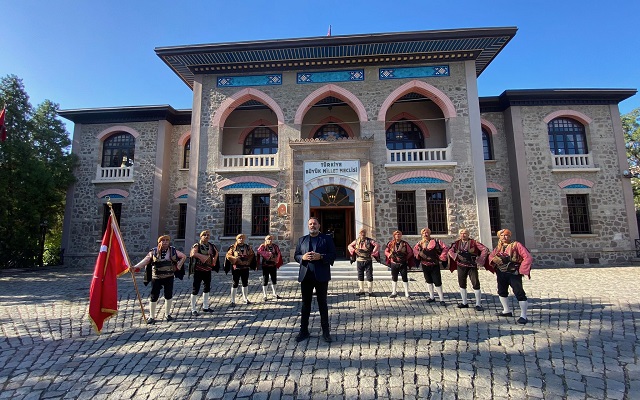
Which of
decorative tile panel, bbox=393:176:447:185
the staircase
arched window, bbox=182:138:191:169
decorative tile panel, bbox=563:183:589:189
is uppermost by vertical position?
arched window, bbox=182:138:191:169

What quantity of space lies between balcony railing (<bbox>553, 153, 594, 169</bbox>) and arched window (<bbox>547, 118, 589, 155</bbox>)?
16.6 inches

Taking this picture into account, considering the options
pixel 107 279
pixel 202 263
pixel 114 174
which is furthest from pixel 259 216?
pixel 107 279

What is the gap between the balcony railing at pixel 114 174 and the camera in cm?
1602

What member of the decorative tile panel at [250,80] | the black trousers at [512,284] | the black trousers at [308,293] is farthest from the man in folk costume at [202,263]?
the decorative tile panel at [250,80]

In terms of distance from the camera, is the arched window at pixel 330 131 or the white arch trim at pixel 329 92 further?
the arched window at pixel 330 131

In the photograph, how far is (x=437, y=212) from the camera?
45.0ft

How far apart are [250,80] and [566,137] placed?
15244 millimetres

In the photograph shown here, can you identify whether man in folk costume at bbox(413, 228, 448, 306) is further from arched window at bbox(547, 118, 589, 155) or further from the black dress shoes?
arched window at bbox(547, 118, 589, 155)

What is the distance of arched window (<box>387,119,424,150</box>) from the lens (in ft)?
51.6

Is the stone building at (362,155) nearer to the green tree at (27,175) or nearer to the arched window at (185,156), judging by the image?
the arched window at (185,156)

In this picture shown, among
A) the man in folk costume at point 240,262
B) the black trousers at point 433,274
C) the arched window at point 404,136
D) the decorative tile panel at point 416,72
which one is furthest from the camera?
the arched window at point 404,136

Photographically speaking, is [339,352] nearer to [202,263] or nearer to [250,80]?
[202,263]

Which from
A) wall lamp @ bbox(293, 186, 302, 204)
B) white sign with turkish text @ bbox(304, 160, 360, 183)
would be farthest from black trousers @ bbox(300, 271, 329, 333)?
white sign with turkish text @ bbox(304, 160, 360, 183)

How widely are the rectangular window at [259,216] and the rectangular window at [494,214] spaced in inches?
419
